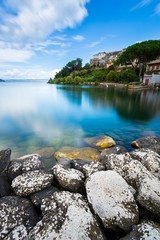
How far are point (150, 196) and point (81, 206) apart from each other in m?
1.36

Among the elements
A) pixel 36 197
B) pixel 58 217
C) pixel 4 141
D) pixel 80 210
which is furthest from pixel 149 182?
pixel 4 141

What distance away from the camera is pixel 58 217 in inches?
86.2

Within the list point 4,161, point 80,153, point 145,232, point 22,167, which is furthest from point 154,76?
point 4,161

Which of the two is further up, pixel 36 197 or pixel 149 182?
pixel 149 182

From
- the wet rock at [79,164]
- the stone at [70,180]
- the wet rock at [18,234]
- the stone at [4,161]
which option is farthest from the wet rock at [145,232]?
the stone at [4,161]

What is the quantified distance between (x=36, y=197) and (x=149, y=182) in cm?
249

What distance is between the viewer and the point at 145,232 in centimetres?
200

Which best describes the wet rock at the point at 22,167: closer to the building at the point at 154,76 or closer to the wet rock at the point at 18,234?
the wet rock at the point at 18,234

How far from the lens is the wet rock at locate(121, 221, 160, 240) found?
6.34 ft

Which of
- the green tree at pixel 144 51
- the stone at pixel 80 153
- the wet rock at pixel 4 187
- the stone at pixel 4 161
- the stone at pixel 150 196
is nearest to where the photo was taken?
the stone at pixel 150 196

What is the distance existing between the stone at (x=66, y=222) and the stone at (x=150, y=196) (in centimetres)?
100

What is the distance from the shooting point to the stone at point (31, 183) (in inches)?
109

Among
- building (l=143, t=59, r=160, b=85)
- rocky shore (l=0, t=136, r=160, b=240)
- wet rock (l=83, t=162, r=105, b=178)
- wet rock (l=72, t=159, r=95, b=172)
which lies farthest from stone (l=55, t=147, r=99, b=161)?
building (l=143, t=59, r=160, b=85)

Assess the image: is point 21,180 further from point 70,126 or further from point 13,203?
point 70,126
